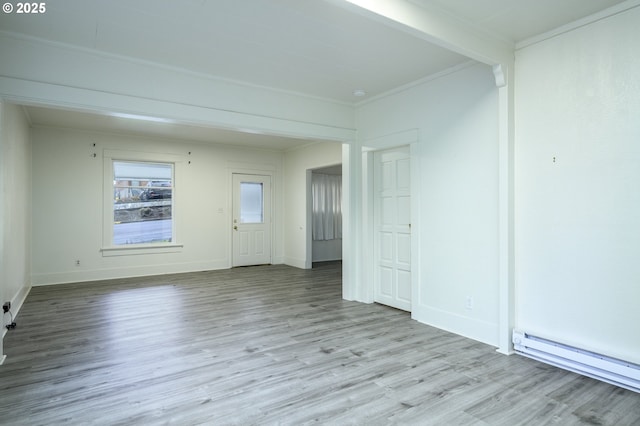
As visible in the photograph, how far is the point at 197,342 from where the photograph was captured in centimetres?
353

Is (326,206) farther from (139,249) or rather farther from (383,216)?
(383,216)

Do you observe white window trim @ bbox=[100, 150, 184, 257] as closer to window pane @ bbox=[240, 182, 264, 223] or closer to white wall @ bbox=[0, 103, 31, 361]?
white wall @ bbox=[0, 103, 31, 361]

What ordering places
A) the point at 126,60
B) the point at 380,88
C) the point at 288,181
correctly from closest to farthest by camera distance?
1. the point at 126,60
2. the point at 380,88
3. the point at 288,181

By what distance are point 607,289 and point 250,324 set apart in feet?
11.2

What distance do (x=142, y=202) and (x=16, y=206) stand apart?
2.47m

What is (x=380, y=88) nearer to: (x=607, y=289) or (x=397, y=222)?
(x=397, y=222)

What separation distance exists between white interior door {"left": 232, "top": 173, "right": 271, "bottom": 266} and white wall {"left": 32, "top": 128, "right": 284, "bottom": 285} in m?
0.23

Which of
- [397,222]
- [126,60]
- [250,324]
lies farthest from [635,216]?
[126,60]

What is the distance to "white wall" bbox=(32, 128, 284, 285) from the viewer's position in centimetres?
621

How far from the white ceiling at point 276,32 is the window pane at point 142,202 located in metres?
4.13

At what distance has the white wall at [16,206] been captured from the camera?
4012mm

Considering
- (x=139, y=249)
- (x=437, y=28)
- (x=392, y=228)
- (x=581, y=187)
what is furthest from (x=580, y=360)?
(x=139, y=249)

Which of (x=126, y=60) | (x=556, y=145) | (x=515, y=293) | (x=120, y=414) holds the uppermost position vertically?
(x=126, y=60)

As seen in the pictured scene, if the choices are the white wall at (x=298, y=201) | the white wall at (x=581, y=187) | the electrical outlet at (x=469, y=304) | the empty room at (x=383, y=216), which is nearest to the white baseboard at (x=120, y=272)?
the empty room at (x=383, y=216)
